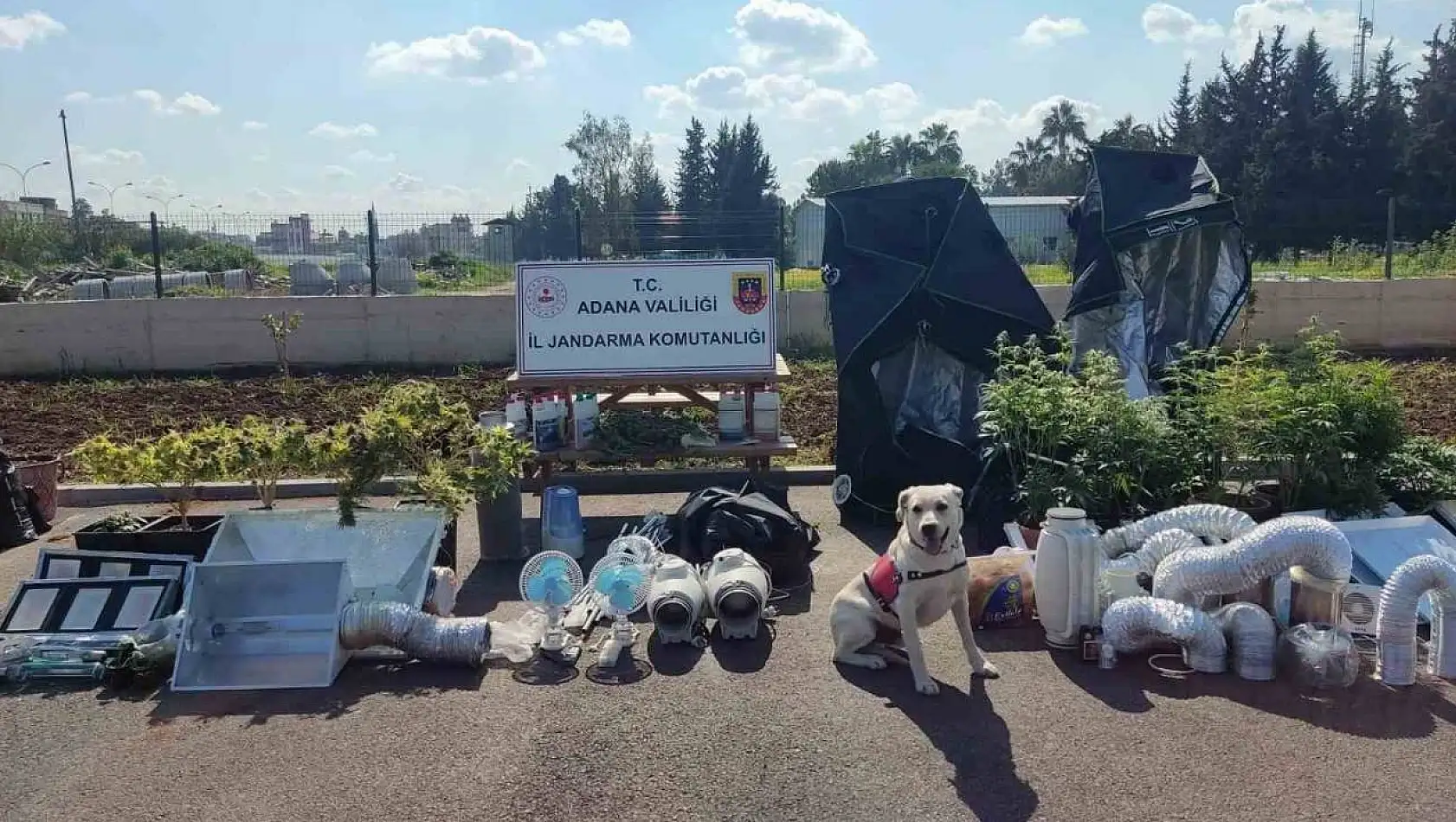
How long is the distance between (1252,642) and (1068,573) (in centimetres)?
85

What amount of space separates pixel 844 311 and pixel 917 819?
15.4ft

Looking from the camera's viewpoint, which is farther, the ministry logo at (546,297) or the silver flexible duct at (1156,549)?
the ministry logo at (546,297)

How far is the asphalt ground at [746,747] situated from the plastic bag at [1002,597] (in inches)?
10.4

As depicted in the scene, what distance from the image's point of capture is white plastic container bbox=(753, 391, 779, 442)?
27.2ft

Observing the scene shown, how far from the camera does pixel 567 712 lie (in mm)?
4668

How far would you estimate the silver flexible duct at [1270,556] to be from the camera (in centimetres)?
482

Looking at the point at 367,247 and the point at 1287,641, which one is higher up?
the point at 367,247

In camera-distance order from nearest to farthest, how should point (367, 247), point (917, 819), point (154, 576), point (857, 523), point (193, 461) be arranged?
point (917, 819) < point (154, 576) < point (193, 461) < point (857, 523) < point (367, 247)

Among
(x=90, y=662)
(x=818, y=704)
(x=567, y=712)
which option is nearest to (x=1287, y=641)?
(x=818, y=704)

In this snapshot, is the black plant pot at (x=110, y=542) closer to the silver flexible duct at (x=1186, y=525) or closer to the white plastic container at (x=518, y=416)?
the white plastic container at (x=518, y=416)

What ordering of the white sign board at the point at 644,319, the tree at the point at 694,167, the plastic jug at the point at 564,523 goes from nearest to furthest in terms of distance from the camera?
the plastic jug at the point at 564,523, the white sign board at the point at 644,319, the tree at the point at 694,167

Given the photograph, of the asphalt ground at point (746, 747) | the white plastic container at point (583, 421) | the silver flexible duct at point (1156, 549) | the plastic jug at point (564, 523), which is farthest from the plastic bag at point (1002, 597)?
the white plastic container at point (583, 421)

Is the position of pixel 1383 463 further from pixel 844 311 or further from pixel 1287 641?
pixel 844 311

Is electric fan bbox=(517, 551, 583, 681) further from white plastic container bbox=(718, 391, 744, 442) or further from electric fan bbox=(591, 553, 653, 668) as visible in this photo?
white plastic container bbox=(718, 391, 744, 442)
